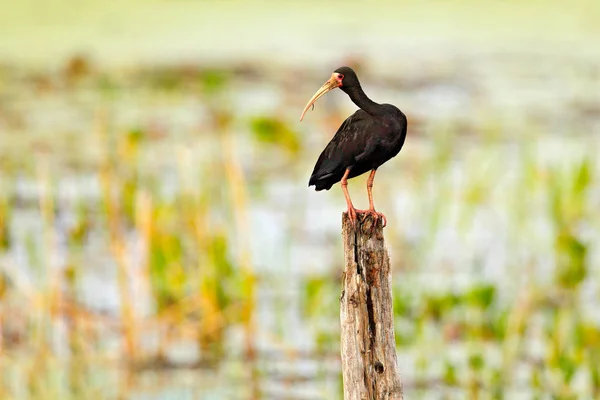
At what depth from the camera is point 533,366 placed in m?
5.59

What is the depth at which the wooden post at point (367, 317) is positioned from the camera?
2879 mm

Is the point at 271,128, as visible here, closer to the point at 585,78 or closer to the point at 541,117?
the point at 541,117

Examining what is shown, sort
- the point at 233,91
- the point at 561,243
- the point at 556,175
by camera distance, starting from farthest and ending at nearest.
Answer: the point at 233,91, the point at 556,175, the point at 561,243

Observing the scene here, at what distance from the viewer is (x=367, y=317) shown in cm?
291

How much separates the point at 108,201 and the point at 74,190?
6.82 ft

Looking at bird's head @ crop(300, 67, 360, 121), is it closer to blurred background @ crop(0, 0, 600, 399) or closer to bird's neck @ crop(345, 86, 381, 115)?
bird's neck @ crop(345, 86, 381, 115)

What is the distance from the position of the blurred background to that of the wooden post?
1.96 metres

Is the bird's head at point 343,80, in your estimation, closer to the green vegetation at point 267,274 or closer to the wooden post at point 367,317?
the wooden post at point 367,317

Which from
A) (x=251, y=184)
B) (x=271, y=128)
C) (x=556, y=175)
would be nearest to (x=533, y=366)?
(x=556, y=175)

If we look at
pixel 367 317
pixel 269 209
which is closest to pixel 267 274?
pixel 269 209

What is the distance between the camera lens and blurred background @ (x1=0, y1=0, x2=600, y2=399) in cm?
558

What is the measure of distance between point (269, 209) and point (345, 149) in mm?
4717

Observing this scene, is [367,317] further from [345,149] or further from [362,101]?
[362,101]

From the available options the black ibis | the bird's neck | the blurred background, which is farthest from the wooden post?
the blurred background
